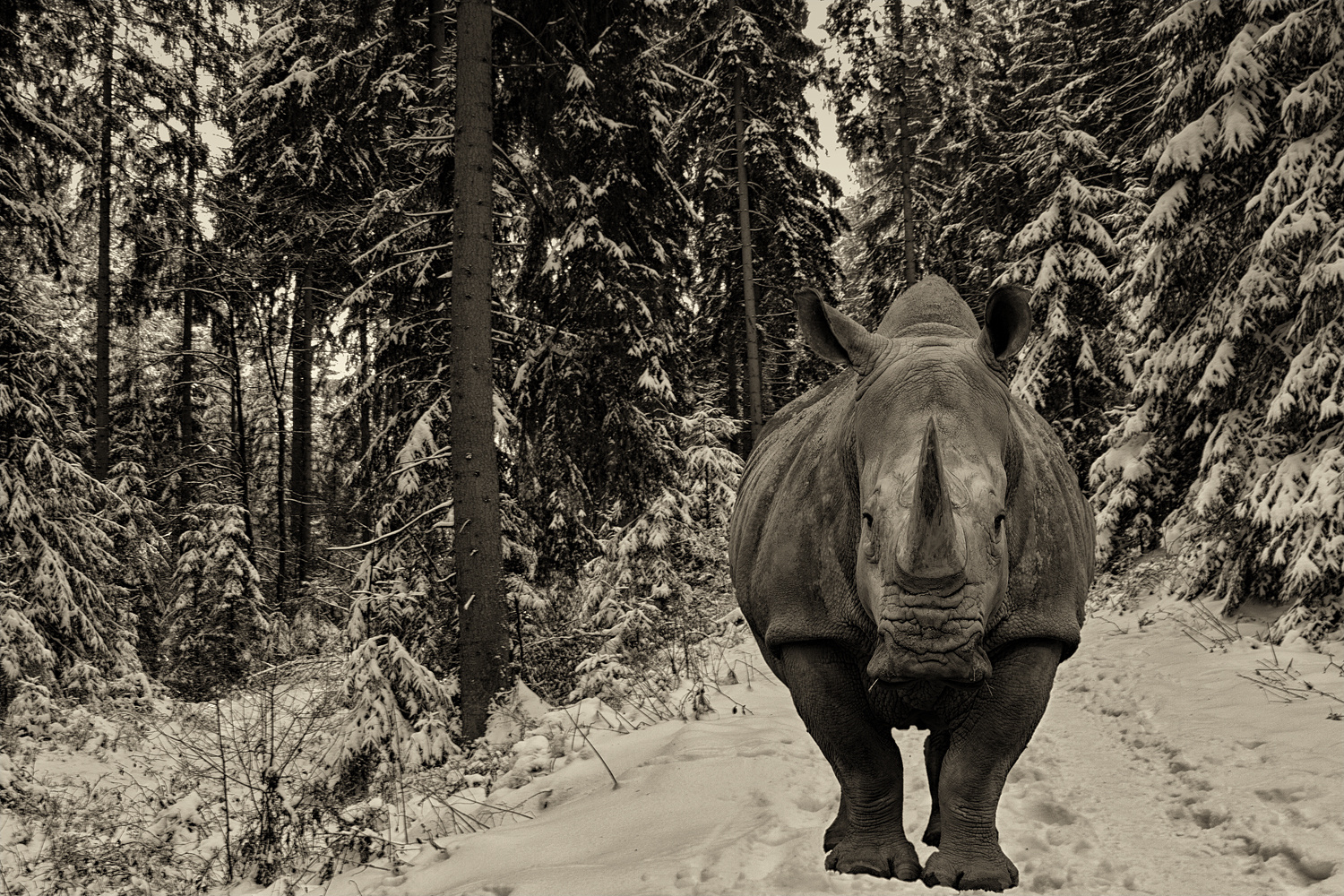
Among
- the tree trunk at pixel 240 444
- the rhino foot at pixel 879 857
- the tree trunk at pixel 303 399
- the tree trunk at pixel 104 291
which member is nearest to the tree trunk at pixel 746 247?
the tree trunk at pixel 303 399

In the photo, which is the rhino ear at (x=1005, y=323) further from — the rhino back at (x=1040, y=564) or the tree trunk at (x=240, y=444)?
the tree trunk at (x=240, y=444)

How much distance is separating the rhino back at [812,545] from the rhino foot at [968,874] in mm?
676

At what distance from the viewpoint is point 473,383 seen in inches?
342

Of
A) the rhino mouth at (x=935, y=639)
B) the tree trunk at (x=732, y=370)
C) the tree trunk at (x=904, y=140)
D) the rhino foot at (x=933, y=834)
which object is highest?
the tree trunk at (x=904, y=140)

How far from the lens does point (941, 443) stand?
2.45 meters

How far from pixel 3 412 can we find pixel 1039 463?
12906 millimetres

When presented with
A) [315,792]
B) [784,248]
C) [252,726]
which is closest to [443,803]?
[315,792]

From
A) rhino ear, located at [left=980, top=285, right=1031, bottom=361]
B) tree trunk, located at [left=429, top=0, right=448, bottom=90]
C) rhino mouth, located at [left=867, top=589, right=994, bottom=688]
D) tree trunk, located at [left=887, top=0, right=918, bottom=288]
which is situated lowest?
rhino mouth, located at [left=867, top=589, right=994, bottom=688]

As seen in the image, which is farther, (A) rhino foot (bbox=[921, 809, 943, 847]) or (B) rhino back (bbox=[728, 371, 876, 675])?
(A) rhino foot (bbox=[921, 809, 943, 847])

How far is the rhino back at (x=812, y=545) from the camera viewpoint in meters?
2.93

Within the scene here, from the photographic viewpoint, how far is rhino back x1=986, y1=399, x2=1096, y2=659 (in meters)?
2.75

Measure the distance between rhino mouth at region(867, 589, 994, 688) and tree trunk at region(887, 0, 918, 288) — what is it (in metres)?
18.9

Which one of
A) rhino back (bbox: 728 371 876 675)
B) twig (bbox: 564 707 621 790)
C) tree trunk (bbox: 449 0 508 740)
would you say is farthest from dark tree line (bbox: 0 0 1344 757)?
rhino back (bbox: 728 371 876 675)

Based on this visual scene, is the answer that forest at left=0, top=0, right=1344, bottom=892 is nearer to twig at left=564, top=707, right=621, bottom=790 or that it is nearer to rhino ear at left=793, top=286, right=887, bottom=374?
twig at left=564, top=707, right=621, bottom=790
